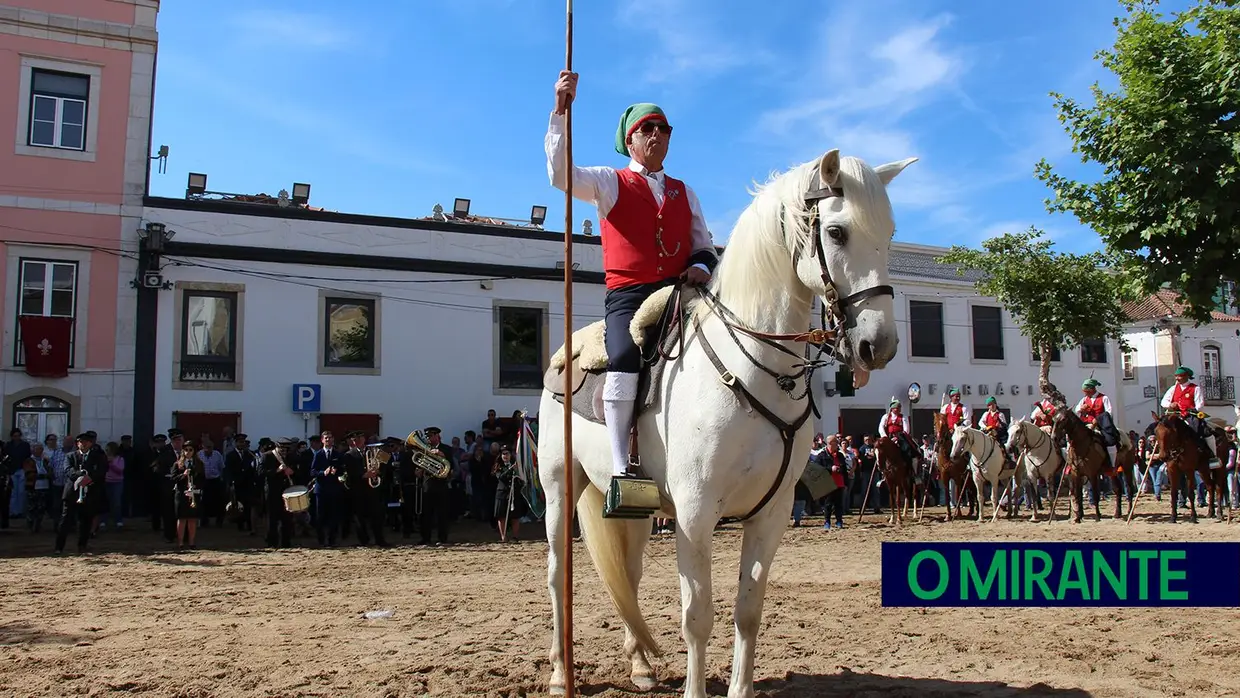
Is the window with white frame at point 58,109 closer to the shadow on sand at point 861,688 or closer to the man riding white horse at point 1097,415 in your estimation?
the shadow on sand at point 861,688

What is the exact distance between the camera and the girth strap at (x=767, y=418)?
410 cm

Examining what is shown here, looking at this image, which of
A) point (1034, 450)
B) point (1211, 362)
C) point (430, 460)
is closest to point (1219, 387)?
point (1211, 362)

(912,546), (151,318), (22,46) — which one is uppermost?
(22,46)

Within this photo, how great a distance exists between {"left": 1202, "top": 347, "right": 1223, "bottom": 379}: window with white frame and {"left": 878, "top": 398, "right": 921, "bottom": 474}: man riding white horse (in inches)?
1159

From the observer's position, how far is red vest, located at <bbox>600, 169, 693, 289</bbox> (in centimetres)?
473

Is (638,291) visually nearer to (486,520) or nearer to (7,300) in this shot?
(486,520)

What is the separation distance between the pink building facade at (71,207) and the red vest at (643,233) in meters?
18.7

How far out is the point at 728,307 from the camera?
4.40 m

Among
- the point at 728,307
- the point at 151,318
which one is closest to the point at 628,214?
the point at 728,307

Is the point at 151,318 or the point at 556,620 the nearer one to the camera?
the point at 556,620

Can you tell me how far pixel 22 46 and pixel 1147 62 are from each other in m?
21.8

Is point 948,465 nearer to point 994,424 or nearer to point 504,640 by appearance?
point 994,424

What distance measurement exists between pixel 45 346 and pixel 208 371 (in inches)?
126

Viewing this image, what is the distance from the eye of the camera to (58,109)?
2075 cm
